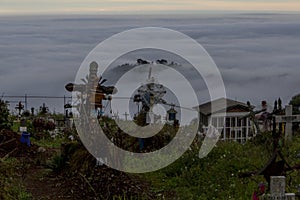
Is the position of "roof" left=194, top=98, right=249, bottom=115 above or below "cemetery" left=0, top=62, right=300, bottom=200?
above

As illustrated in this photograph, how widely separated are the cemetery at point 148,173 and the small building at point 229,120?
1.01 feet

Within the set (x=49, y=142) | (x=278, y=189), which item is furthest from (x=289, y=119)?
(x=278, y=189)

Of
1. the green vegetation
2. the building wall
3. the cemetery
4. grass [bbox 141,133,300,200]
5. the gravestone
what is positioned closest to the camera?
the gravestone

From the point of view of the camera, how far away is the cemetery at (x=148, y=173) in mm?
7652

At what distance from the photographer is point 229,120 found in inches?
552

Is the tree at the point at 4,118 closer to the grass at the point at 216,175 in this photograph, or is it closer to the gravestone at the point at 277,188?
the grass at the point at 216,175

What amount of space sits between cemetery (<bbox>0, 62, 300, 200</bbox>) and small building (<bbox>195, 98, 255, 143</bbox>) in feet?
1.01

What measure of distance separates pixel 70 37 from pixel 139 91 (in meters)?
20.4

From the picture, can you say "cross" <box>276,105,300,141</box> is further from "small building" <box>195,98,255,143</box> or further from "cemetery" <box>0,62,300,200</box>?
"small building" <box>195,98,255,143</box>

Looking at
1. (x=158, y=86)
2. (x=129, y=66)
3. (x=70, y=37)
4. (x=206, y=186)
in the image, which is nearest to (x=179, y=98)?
(x=158, y=86)

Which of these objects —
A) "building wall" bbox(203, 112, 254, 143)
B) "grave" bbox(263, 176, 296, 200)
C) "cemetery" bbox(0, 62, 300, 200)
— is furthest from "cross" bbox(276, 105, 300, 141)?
"grave" bbox(263, 176, 296, 200)

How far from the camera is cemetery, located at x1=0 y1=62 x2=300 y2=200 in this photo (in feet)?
25.1

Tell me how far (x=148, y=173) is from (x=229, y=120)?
510cm

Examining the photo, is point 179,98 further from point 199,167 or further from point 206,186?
point 206,186
